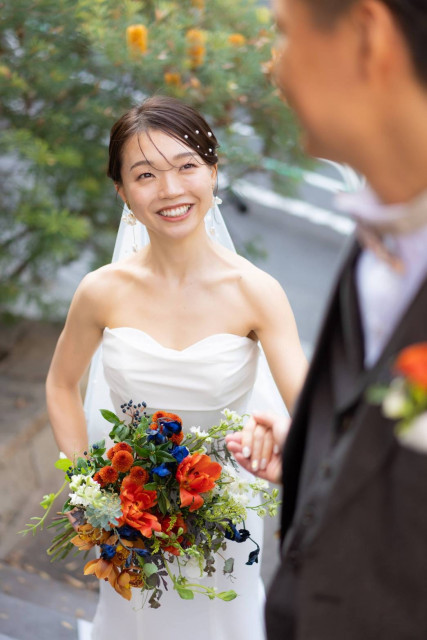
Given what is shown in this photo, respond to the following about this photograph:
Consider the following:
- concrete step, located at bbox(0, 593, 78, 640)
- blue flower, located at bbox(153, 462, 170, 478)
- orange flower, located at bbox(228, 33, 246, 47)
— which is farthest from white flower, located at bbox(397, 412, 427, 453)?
orange flower, located at bbox(228, 33, 246, 47)

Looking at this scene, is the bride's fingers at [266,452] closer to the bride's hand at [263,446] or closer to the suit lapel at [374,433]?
the bride's hand at [263,446]

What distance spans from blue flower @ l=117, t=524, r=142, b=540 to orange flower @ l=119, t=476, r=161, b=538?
0.6 inches

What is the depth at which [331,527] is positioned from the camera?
3.23 ft

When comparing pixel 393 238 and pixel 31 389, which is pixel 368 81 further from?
pixel 31 389

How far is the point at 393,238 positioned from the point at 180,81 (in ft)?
10.1

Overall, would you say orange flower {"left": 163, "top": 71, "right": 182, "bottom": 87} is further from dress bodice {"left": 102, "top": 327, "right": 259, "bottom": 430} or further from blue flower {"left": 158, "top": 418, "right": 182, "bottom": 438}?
blue flower {"left": 158, "top": 418, "right": 182, "bottom": 438}

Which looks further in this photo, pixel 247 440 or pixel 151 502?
pixel 151 502

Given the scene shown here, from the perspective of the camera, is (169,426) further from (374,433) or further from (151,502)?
(374,433)

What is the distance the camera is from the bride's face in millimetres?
2162

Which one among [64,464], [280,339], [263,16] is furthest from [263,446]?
[263,16]

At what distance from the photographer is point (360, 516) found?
0.97 m

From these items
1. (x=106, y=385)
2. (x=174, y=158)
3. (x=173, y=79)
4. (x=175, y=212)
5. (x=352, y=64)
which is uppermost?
(x=352, y=64)

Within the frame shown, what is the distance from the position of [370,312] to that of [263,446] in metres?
0.71

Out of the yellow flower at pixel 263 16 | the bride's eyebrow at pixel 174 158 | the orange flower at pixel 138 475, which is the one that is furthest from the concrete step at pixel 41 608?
the yellow flower at pixel 263 16
